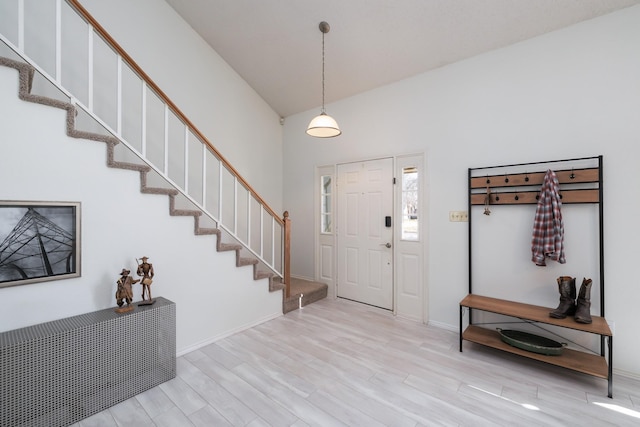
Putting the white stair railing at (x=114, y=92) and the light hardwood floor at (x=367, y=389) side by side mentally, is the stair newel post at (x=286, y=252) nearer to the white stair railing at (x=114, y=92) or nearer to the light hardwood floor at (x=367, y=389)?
the white stair railing at (x=114, y=92)

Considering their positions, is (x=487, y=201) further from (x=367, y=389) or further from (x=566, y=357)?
(x=367, y=389)

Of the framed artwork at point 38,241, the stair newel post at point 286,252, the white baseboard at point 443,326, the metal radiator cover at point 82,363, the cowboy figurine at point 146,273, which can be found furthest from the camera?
the stair newel post at point 286,252

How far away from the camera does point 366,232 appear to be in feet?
13.7

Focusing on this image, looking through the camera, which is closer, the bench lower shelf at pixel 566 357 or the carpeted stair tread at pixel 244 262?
the bench lower shelf at pixel 566 357

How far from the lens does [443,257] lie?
11.3 ft

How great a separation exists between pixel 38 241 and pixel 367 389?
104 inches

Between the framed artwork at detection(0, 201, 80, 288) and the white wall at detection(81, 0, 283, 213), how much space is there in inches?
89.1

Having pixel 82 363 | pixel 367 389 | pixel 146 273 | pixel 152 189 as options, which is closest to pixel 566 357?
pixel 367 389

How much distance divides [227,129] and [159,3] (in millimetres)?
1663

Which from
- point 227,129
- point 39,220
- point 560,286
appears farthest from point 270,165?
point 560,286

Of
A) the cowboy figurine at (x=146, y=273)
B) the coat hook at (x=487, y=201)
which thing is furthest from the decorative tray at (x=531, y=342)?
the cowboy figurine at (x=146, y=273)

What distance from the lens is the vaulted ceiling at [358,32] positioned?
8.92ft

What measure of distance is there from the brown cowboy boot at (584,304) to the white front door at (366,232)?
1932 mm

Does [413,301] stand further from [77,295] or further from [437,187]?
[77,295]
